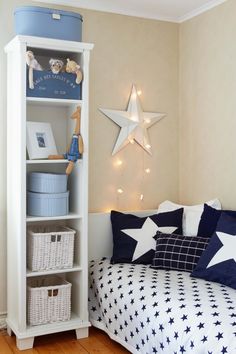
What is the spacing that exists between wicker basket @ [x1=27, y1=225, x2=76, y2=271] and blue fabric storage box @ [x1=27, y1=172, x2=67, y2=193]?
278 millimetres

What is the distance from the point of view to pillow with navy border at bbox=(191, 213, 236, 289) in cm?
280

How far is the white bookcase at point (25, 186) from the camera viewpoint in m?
3.06

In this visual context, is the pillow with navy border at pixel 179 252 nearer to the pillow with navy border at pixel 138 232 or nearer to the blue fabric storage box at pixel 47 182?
the pillow with navy border at pixel 138 232

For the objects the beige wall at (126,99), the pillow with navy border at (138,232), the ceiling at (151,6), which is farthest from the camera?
the beige wall at (126,99)

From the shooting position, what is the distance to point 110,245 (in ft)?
12.0

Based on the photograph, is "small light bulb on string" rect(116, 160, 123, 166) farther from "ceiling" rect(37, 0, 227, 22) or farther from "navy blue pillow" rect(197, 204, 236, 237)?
"ceiling" rect(37, 0, 227, 22)

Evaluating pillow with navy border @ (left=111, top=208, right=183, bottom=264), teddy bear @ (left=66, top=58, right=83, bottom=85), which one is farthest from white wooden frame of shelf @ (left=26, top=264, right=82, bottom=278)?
teddy bear @ (left=66, top=58, right=83, bottom=85)

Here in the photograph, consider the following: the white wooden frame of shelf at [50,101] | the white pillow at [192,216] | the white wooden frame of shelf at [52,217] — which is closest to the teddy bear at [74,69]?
the white wooden frame of shelf at [50,101]

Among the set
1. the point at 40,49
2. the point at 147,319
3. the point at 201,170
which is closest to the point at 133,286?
the point at 147,319

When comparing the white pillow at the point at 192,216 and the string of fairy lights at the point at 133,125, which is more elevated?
the string of fairy lights at the point at 133,125

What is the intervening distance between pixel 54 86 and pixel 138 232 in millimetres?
1168

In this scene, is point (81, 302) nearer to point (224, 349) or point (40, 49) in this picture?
point (224, 349)

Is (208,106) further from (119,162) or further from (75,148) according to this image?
(75,148)

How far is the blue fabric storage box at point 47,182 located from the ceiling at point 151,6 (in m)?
1.26
